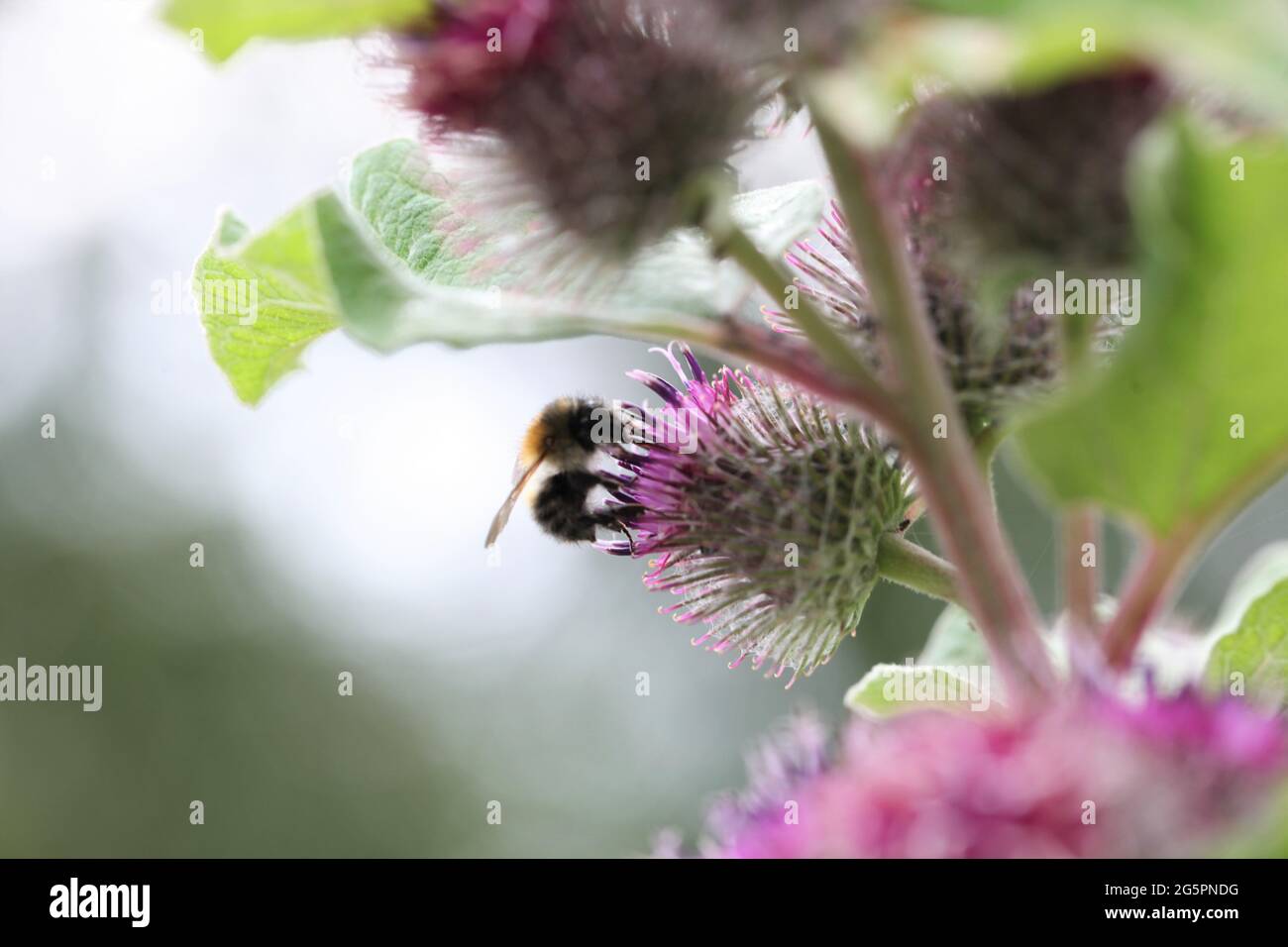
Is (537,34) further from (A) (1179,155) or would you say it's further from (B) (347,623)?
(B) (347,623)

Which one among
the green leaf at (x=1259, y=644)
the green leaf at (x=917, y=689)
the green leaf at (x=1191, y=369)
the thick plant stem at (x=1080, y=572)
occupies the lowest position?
the green leaf at (x=917, y=689)

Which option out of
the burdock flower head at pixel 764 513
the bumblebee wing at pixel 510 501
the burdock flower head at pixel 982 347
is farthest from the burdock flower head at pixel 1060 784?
the bumblebee wing at pixel 510 501

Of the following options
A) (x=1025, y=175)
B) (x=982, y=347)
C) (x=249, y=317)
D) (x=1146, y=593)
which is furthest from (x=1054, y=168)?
(x=249, y=317)

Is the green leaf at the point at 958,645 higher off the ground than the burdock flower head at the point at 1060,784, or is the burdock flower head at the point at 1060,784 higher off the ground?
the green leaf at the point at 958,645

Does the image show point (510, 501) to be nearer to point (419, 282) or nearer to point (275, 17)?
point (419, 282)

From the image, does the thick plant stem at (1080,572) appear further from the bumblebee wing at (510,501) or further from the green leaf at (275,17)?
the bumblebee wing at (510,501)
